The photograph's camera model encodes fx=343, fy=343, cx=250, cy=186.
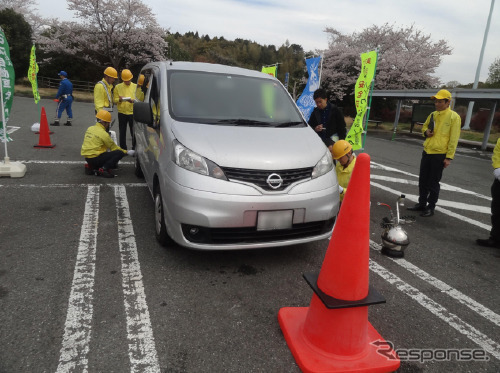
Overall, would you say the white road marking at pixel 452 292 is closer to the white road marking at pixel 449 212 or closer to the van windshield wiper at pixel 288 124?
the van windshield wiper at pixel 288 124

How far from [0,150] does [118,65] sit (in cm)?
2637

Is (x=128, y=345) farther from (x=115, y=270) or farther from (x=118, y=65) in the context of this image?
(x=118, y=65)

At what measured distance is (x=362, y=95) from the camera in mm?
7211

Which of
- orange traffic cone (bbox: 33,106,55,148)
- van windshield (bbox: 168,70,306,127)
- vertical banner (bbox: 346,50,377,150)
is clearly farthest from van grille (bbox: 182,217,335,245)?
orange traffic cone (bbox: 33,106,55,148)

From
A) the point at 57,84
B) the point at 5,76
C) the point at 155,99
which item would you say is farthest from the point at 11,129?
the point at 57,84

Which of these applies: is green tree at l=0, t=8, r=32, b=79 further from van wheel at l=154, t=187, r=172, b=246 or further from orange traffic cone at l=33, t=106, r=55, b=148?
van wheel at l=154, t=187, r=172, b=246

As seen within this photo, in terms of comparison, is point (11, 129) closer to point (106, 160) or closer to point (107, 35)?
point (106, 160)

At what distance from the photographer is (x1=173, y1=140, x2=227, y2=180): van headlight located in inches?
110

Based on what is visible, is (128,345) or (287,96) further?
(287,96)

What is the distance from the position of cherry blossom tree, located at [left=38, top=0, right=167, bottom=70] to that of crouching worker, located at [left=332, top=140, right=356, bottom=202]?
30.7 metres

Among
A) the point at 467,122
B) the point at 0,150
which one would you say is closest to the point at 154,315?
the point at 0,150

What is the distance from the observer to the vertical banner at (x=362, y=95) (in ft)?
22.1

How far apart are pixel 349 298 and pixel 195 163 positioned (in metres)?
1.58

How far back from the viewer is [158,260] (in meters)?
3.17
